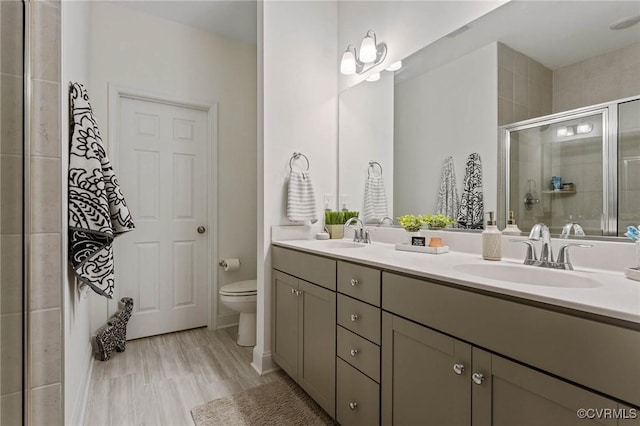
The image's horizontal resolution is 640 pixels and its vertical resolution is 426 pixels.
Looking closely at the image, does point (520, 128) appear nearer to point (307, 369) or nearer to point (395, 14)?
point (395, 14)

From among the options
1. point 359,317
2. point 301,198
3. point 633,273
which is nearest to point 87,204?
point 301,198

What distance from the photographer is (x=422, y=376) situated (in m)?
1.09

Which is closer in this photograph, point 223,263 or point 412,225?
point 412,225

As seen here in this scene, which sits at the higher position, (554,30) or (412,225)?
(554,30)

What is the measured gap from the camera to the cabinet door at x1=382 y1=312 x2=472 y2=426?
3.19 feet

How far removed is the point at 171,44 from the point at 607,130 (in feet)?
9.82

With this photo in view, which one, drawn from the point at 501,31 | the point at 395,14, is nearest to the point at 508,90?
the point at 501,31

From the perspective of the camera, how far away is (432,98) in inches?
73.1

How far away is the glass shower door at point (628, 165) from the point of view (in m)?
1.10

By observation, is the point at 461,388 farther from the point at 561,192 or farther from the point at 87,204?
the point at 87,204

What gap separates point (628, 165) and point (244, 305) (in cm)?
230

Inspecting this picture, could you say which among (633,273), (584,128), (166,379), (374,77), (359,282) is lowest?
(166,379)

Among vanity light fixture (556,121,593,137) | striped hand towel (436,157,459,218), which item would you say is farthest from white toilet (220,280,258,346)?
vanity light fixture (556,121,593,137)

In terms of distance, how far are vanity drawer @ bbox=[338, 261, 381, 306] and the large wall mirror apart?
675mm
